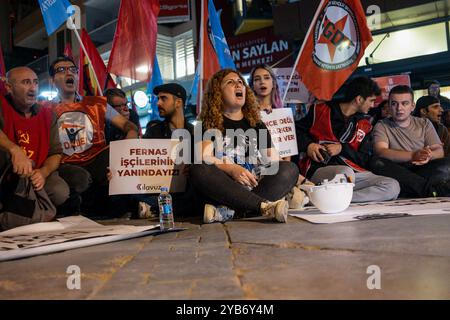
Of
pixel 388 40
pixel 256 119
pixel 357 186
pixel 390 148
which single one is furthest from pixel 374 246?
pixel 388 40

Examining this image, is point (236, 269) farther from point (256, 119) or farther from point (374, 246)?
point (256, 119)

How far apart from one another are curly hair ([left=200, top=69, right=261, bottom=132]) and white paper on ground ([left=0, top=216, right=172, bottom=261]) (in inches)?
39.8

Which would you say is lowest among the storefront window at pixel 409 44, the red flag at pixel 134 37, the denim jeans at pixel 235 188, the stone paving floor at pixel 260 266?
the stone paving floor at pixel 260 266

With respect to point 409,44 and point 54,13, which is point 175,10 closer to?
point 54,13

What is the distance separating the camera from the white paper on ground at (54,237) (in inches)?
82.0

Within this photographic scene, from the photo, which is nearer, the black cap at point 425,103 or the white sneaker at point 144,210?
the white sneaker at point 144,210

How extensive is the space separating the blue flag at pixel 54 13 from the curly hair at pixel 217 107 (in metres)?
2.50

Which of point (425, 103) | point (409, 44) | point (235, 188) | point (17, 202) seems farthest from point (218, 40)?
point (409, 44)

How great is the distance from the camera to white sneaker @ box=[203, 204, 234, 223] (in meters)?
3.01

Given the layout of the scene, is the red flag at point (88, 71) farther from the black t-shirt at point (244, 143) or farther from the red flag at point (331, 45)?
the black t-shirt at point (244, 143)

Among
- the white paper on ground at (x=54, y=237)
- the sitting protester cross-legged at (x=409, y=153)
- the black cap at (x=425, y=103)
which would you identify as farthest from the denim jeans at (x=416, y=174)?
the white paper on ground at (x=54, y=237)

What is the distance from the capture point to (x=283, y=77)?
7148 mm

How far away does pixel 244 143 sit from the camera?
3340mm

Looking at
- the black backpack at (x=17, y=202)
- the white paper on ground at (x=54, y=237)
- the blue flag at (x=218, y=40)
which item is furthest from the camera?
the blue flag at (x=218, y=40)
